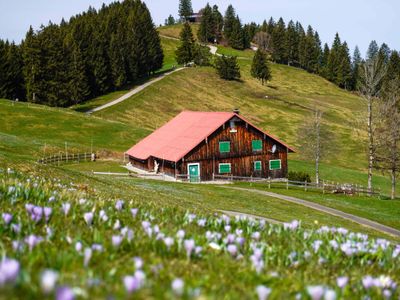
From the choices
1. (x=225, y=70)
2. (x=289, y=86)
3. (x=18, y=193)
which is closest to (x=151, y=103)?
(x=225, y=70)

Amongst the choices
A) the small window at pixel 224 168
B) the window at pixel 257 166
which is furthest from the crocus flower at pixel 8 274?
the window at pixel 257 166

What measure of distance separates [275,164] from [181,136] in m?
13.8

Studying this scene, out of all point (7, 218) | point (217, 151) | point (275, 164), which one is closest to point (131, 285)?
point (7, 218)

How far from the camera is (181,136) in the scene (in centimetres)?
6550

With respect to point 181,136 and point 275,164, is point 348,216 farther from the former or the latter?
point 181,136

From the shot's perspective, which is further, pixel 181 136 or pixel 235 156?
pixel 181 136

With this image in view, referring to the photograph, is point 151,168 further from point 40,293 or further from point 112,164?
point 40,293

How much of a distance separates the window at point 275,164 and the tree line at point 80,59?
5872cm

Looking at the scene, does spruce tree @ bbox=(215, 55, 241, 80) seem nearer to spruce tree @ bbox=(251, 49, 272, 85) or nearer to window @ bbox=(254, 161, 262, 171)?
spruce tree @ bbox=(251, 49, 272, 85)

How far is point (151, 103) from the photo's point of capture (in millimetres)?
118312

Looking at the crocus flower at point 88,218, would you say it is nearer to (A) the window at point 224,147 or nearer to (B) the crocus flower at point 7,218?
(B) the crocus flower at point 7,218

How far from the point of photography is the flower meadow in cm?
265

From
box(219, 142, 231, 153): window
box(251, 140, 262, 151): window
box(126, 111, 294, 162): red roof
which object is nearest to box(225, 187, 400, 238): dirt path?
box(219, 142, 231, 153): window

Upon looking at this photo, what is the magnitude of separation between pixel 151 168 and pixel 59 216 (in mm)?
61868
